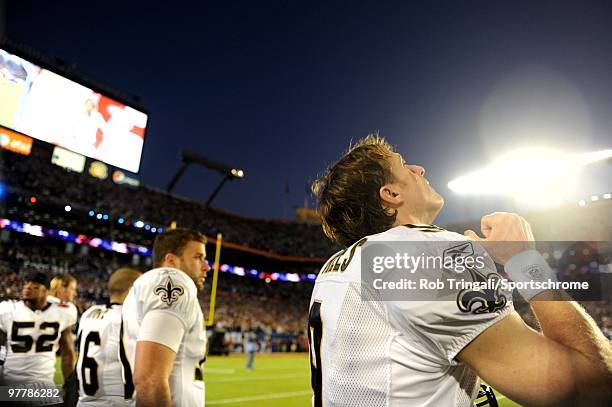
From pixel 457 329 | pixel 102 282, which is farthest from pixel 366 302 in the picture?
pixel 102 282

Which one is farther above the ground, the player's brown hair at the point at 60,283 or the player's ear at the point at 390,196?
the player's ear at the point at 390,196

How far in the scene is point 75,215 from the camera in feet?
101

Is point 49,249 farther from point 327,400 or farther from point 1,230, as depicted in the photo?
point 327,400

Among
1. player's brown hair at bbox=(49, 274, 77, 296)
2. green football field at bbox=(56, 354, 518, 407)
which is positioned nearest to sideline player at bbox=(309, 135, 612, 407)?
player's brown hair at bbox=(49, 274, 77, 296)

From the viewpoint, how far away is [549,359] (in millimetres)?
1215

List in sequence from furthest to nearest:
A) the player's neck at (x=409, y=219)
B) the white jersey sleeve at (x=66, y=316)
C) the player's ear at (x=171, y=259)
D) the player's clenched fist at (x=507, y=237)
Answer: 1. the white jersey sleeve at (x=66, y=316)
2. the player's ear at (x=171, y=259)
3. the player's neck at (x=409, y=219)
4. the player's clenched fist at (x=507, y=237)

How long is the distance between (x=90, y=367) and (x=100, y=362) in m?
0.10

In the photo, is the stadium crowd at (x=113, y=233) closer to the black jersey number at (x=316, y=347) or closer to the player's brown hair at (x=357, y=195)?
the player's brown hair at (x=357, y=195)

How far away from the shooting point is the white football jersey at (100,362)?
4.07 m

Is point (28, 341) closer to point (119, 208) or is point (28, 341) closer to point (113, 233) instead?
point (119, 208)

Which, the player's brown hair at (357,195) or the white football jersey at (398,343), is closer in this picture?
the white football jersey at (398,343)

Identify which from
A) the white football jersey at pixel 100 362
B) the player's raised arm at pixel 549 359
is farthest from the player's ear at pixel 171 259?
the player's raised arm at pixel 549 359

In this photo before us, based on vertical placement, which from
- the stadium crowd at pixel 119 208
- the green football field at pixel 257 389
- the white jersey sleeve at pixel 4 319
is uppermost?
the stadium crowd at pixel 119 208

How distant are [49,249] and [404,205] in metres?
34.0
